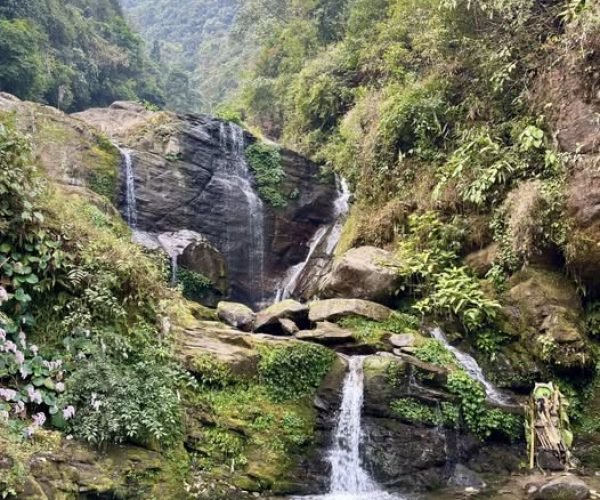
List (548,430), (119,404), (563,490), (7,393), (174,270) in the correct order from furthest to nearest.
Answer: (174,270)
(548,430)
(563,490)
(119,404)
(7,393)

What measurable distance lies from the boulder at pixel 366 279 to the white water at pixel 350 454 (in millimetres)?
2525

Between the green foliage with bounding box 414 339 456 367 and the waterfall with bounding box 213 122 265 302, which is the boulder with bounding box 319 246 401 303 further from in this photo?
the waterfall with bounding box 213 122 265 302

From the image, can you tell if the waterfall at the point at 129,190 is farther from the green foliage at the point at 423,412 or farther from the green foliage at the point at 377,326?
the green foliage at the point at 423,412

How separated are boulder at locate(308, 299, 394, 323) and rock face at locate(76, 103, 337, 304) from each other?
4739mm

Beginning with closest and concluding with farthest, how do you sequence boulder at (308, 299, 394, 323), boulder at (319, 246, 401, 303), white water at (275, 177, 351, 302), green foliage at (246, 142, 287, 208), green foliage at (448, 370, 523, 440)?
green foliage at (448, 370, 523, 440)
boulder at (308, 299, 394, 323)
boulder at (319, 246, 401, 303)
white water at (275, 177, 351, 302)
green foliage at (246, 142, 287, 208)

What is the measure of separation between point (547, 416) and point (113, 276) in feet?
20.0

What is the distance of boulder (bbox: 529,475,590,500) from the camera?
652 cm

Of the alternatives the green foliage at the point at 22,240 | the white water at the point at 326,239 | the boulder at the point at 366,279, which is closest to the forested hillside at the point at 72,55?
the white water at the point at 326,239

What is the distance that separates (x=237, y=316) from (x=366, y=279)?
2.52 meters

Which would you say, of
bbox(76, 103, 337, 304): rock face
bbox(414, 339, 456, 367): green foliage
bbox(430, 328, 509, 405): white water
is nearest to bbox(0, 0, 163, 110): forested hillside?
bbox(76, 103, 337, 304): rock face

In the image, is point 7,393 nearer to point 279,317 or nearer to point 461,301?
point 279,317

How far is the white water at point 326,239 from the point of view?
588 inches

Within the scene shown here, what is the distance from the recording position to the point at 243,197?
16.2m

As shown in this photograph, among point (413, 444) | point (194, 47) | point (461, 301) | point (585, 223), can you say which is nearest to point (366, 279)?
point (461, 301)
